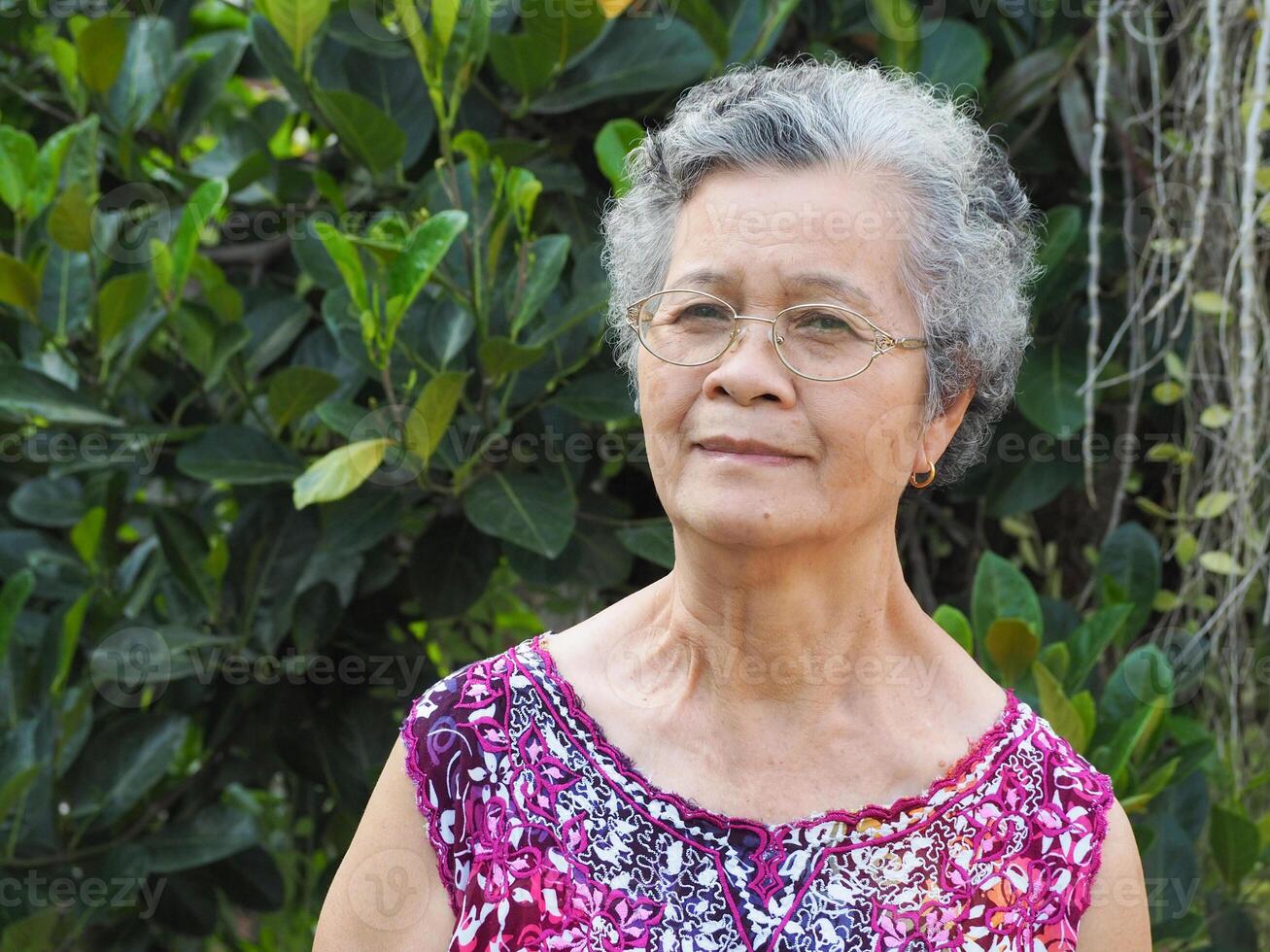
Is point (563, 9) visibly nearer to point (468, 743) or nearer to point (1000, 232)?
point (1000, 232)

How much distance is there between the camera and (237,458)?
234cm

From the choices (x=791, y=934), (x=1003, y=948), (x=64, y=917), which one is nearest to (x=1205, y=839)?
(x=1003, y=948)

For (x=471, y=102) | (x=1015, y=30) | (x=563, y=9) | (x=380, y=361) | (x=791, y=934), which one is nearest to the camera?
(x=791, y=934)

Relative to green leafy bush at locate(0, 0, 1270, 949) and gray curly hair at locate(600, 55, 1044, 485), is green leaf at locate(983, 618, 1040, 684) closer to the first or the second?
green leafy bush at locate(0, 0, 1270, 949)

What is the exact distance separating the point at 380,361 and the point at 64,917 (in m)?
1.18

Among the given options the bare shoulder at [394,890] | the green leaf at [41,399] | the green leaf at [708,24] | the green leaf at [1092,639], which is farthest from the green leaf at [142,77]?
the green leaf at [1092,639]

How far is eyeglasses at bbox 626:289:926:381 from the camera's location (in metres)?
1.52

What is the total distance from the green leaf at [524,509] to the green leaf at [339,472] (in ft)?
0.74

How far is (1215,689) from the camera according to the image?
2.74m

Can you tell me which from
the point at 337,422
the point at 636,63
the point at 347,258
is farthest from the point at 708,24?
the point at 337,422

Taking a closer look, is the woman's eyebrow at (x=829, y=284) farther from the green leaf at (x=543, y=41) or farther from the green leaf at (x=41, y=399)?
the green leaf at (x=41, y=399)

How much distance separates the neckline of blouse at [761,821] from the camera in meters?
1.63

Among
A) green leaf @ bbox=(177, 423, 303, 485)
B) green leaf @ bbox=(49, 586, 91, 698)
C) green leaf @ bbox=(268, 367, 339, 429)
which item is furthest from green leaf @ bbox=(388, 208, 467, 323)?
green leaf @ bbox=(49, 586, 91, 698)

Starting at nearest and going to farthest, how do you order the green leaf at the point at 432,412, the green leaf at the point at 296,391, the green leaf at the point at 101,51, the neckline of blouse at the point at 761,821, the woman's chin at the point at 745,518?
the woman's chin at the point at 745,518
the neckline of blouse at the point at 761,821
the green leaf at the point at 432,412
the green leaf at the point at 296,391
the green leaf at the point at 101,51
